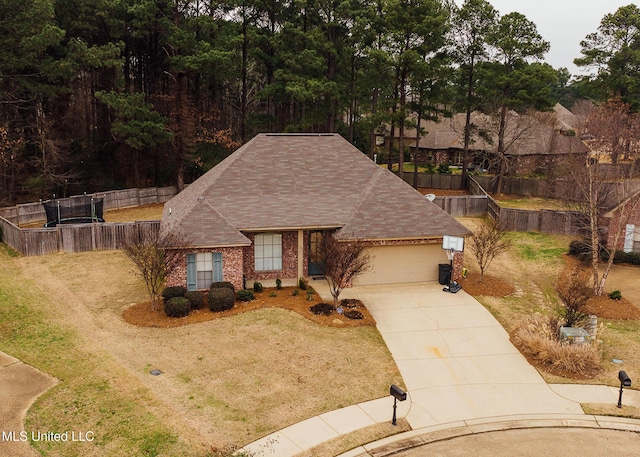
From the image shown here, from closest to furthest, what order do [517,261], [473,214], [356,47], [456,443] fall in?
1. [456,443]
2. [517,261]
3. [473,214]
4. [356,47]

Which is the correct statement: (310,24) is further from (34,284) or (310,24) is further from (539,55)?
(34,284)

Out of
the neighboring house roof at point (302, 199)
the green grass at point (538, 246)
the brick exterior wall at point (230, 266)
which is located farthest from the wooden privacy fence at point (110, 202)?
the green grass at point (538, 246)

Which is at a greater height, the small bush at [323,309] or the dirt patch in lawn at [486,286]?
the dirt patch in lawn at [486,286]

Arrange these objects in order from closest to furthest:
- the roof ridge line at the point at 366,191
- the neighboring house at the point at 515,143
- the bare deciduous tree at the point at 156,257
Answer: the bare deciduous tree at the point at 156,257 → the roof ridge line at the point at 366,191 → the neighboring house at the point at 515,143

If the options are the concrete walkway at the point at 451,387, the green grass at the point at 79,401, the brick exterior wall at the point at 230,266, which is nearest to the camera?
the green grass at the point at 79,401

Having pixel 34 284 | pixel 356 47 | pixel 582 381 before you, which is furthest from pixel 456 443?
pixel 356 47

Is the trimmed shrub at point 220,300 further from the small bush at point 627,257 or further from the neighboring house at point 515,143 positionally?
the neighboring house at point 515,143
